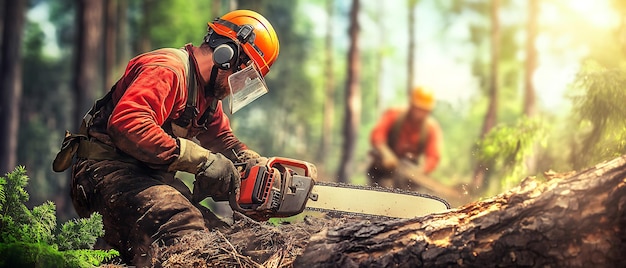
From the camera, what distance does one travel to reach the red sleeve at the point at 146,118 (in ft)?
9.68

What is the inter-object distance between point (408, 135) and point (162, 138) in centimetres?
653

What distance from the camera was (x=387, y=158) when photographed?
8.22 metres

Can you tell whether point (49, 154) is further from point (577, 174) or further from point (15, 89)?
point (577, 174)

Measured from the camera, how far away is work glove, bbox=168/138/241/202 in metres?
3.07

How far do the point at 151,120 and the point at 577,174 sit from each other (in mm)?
1870

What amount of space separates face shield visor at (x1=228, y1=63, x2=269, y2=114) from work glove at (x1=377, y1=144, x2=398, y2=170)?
4.74m

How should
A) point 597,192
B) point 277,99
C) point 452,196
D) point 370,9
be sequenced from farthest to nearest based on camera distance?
point 370,9 < point 277,99 < point 452,196 < point 597,192

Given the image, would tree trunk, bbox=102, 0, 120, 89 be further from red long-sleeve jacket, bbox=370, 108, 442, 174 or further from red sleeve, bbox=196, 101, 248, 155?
red sleeve, bbox=196, 101, 248, 155

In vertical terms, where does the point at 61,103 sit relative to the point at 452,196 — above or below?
below

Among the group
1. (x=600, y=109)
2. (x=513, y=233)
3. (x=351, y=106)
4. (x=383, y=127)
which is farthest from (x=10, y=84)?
(x=513, y=233)

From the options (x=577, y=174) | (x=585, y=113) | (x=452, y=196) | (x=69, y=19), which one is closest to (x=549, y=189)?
(x=577, y=174)

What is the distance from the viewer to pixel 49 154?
1961cm

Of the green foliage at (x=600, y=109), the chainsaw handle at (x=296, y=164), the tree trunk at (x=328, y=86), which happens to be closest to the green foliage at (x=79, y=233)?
the chainsaw handle at (x=296, y=164)

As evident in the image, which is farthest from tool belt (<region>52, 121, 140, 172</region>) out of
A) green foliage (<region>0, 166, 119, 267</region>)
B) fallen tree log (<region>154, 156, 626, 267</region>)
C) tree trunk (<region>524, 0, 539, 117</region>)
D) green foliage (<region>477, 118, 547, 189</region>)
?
tree trunk (<region>524, 0, 539, 117</region>)
